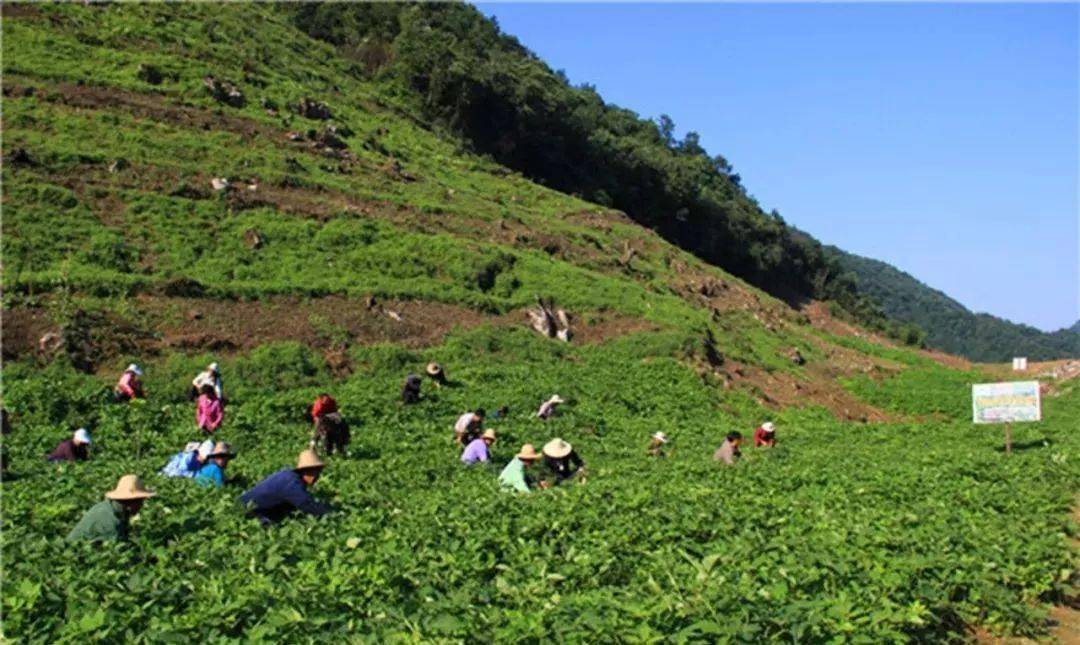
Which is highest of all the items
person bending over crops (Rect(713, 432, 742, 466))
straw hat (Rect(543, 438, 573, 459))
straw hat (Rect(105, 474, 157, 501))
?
straw hat (Rect(105, 474, 157, 501))

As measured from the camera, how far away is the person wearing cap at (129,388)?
19641 millimetres

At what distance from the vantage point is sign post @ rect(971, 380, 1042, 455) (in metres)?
22.4

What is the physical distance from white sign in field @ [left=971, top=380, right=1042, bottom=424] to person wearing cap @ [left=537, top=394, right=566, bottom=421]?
9.96 meters

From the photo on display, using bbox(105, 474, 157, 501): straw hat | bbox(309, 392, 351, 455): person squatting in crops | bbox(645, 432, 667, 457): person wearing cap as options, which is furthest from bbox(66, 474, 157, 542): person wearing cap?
bbox(645, 432, 667, 457): person wearing cap

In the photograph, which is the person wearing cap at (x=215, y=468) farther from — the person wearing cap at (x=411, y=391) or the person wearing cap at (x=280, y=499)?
the person wearing cap at (x=411, y=391)

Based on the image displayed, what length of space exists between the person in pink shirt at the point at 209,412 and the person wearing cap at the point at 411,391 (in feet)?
14.9

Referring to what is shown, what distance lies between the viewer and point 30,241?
83.6ft

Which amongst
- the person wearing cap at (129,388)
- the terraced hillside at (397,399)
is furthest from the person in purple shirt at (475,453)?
the person wearing cap at (129,388)

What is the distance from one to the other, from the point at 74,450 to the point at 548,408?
1045 cm

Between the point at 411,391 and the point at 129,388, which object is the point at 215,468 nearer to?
the point at 129,388

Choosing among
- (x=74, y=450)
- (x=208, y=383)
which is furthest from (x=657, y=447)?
(x=74, y=450)

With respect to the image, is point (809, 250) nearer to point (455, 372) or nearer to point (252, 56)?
point (252, 56)

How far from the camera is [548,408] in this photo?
73.5 feet

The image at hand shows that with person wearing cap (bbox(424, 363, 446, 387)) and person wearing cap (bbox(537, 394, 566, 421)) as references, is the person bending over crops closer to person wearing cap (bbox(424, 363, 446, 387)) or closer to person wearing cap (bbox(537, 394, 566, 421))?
person wearing cap (bbox(537, 394, 566, 421))
